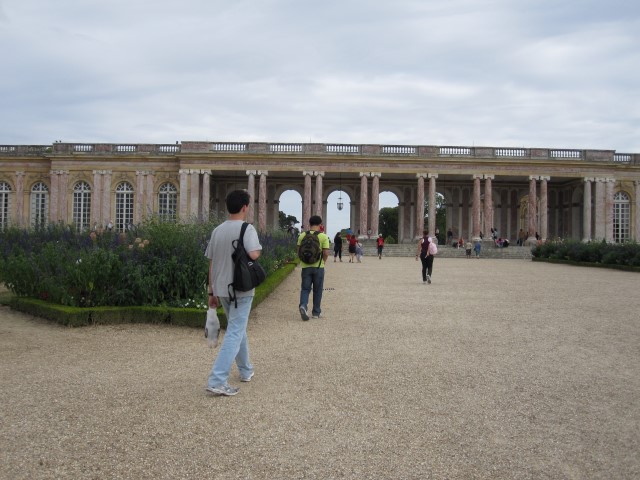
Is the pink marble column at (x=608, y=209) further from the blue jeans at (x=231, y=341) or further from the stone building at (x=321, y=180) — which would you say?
the blue jeans at (x=231, y=341)

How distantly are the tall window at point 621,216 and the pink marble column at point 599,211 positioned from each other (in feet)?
4.82

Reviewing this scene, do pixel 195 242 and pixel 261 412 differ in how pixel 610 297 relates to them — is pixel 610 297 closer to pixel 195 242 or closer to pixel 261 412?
pixel 195 242

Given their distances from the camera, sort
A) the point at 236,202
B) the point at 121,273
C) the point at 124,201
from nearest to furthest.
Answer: the point at 236,202 → the point at 121,273 → the point at 124,201

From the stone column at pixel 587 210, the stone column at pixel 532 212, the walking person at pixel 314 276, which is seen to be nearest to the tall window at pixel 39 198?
the stone column at pixel 532 212

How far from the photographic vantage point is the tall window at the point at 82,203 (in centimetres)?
4100

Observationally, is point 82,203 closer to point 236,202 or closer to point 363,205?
point 363,205

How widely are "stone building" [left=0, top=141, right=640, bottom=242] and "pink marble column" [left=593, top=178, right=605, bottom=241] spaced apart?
0.07 metres

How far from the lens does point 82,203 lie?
41.2 meters

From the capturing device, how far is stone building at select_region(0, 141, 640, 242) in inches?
1550

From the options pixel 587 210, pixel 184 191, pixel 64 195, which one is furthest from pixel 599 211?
pixel 64 195

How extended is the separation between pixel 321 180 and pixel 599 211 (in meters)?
19.7

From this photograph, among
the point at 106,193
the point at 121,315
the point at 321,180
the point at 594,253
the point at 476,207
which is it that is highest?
the point at 321,180

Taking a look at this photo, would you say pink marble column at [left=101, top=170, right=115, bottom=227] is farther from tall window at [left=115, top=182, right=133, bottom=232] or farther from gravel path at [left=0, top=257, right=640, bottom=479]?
gravel path at [left=0, top=257, right=640, bottom=479]

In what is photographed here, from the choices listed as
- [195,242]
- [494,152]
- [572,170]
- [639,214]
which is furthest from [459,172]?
[195,242]
